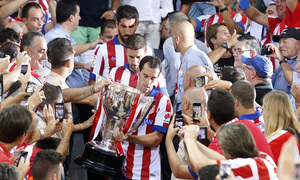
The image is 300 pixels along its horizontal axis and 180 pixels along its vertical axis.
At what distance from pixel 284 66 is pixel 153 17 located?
8.89 feet

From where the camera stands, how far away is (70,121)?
14.4 feet

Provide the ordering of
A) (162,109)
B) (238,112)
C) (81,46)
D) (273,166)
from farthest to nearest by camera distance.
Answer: (81,46) → (162,109) → (238,112) → (273,166)

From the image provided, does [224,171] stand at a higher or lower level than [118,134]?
higher

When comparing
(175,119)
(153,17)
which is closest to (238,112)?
(175,119)

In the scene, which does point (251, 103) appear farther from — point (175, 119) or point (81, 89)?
point (81, 89)

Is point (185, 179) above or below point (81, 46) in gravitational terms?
below

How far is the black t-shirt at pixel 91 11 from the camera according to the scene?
7938 mm

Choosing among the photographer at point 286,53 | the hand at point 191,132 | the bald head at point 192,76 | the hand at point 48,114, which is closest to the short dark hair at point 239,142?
the hand at point 191,132

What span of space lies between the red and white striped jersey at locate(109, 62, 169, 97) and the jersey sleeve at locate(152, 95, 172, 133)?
0.54 meters

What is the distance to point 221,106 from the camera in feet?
12.9

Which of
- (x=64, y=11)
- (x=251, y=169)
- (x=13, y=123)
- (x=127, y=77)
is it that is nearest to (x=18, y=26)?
(x=64, y=11)

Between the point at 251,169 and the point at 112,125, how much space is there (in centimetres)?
161

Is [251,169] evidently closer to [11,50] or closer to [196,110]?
[196,110]

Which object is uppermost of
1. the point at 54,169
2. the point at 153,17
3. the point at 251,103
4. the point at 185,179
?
the point at 153,17
